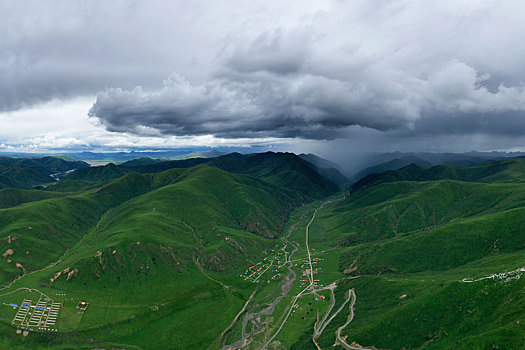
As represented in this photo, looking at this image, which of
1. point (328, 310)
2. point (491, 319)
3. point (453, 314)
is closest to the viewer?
point (491, 319)

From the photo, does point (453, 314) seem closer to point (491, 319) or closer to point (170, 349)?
→ point (491, 319)

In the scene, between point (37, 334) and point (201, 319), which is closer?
point (37, 334)

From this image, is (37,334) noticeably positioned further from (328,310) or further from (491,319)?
(491,319)

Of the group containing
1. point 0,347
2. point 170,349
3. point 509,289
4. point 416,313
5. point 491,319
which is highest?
point 509,289

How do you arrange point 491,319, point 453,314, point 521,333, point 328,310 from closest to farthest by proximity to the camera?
point 521,333 < point 491,319 < point 453,314 < point 328,310

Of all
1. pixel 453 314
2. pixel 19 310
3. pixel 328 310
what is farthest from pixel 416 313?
pixel 19 310

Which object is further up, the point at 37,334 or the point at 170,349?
the point at 37,334

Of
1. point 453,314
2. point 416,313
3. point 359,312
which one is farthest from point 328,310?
point 453,314

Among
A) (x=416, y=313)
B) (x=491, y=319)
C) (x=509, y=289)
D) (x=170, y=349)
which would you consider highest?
(x=509, y=289)

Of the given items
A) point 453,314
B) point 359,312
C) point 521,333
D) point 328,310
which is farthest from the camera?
point 328,310
